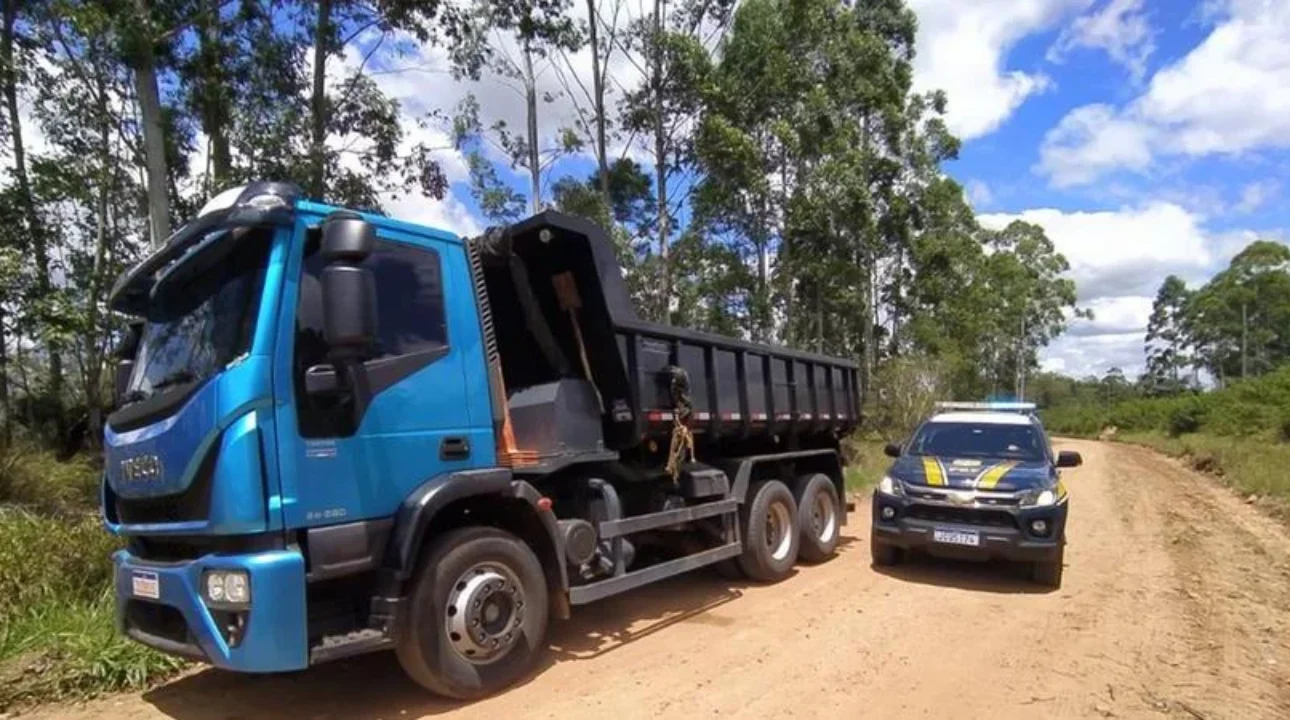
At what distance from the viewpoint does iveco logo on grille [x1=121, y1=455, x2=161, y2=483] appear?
13.4ft

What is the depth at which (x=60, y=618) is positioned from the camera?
5621 millimetres

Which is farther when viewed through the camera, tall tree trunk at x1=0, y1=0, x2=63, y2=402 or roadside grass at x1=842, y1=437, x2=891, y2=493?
roadside grass at x1=842, y1=437, x2=891, y2=493

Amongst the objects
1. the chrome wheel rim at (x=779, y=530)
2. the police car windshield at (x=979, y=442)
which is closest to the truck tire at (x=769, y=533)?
the chrome wheel rim at (x=779, y=530)

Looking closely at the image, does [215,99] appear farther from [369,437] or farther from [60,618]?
[369,437]

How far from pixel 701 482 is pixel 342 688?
3221 millimetres

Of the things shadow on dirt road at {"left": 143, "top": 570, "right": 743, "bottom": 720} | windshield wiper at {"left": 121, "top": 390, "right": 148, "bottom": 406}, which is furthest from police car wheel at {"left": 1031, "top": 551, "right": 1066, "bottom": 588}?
windshield wiper at {"left": 121, "top": 390, "right": 148, "bottom": 406}

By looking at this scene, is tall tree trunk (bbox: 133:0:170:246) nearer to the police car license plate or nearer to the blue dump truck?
the blue dump truck

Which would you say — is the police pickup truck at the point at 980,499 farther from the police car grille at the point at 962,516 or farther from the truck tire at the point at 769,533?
the truck tire at the point at 769,533

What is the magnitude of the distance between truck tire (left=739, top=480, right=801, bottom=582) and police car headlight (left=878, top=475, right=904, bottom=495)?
0.90 m

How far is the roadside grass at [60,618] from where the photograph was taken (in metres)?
4.96

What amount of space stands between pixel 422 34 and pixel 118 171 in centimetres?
817

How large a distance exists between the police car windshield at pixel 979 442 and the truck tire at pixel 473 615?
5.37 metres

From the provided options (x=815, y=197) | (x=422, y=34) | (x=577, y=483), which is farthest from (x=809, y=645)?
(x=815, y=197)

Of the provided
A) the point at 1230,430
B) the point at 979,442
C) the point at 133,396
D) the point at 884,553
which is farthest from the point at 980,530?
the point at 1230,430
